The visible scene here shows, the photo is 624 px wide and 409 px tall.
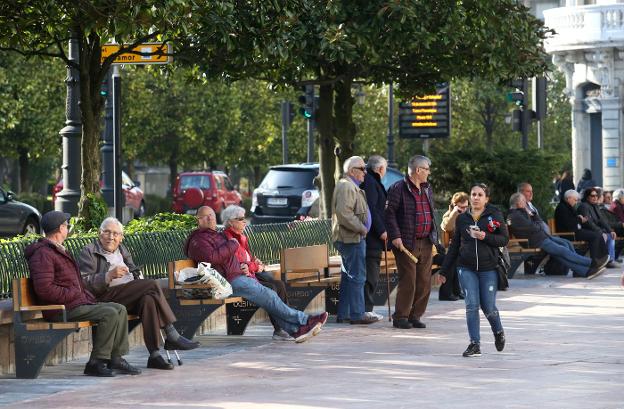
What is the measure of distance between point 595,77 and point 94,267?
3756 centimetres

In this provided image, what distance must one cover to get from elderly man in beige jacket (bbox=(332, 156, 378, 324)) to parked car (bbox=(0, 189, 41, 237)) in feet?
45.8

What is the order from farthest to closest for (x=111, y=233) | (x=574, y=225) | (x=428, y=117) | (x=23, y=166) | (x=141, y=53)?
(x=23, y=166)
(x=428, y=117)
(x=574, y=225)
(x=141, y=53)
(x=111, y=233)

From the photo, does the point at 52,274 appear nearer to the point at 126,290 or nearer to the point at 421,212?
the point at 126,290

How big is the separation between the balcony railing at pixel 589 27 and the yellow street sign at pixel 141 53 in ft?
100

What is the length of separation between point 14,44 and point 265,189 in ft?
58.5

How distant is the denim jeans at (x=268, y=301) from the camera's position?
45.7ft

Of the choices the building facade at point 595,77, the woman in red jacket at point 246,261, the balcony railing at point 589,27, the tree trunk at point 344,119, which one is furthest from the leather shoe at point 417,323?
the balcony railing at point 589,27

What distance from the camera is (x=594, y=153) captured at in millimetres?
50062

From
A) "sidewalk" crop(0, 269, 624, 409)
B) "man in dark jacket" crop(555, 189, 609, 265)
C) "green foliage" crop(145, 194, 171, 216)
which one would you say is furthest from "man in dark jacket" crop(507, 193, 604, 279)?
"green foliage" crop(145, 194, 171, 216)

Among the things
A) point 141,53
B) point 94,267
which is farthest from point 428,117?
point 94,267

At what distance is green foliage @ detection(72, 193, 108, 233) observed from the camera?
57.3 ft

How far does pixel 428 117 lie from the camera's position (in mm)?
31844

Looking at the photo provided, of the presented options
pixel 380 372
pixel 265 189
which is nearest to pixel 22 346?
pixel 380 372

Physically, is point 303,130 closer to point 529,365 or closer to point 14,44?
point 14,44
